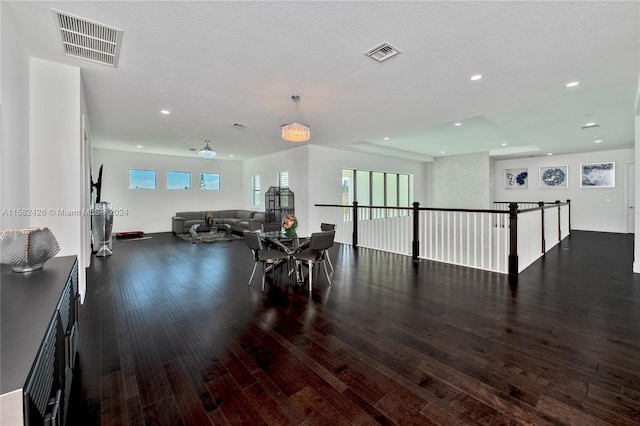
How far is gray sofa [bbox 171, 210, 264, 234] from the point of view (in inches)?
374

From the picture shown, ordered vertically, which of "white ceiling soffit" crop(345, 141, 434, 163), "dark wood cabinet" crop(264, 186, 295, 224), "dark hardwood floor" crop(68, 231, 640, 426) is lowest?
"dark hardwood floor" crop(68, 231, 640, 426)

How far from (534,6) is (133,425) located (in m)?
4.14

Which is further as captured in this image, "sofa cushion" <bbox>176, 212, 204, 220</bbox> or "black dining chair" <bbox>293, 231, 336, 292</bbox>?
"sofa cushion" <bbox>176, 212, 204, 220</bbox>

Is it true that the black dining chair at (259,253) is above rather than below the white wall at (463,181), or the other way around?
below

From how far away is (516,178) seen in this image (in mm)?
11102

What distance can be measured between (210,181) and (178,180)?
3.93 ft

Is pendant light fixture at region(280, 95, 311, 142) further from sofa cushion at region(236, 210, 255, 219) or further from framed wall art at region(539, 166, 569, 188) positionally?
framed wall art at region(539, 166, 569, 188)

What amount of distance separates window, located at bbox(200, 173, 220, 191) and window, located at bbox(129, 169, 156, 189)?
1661 mm

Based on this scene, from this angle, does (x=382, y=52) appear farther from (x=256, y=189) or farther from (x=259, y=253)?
(x=256, y=189)

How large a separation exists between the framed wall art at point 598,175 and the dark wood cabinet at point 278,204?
32.3 ft

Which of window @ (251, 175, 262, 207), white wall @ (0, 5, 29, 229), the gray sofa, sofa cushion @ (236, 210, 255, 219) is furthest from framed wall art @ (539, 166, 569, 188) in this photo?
white wall @ (0, 5, 29, 229)

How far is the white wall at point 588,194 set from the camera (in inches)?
354

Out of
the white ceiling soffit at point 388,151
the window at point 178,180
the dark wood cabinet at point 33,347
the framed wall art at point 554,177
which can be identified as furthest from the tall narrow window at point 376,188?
the dark wood cabinet at point 33,347

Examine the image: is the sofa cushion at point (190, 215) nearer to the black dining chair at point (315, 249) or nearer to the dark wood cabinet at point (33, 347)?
the black dining chair at point (315, 249)
